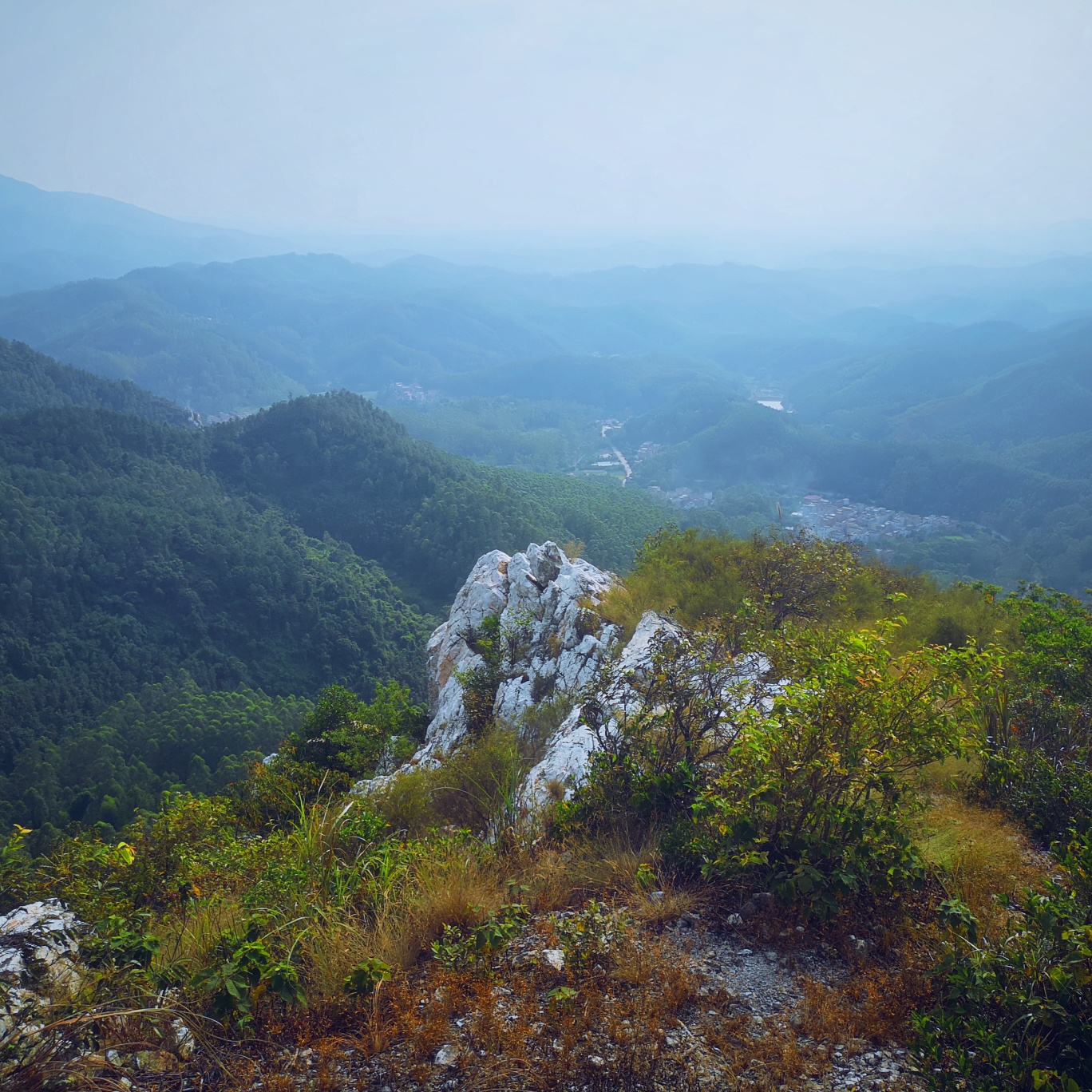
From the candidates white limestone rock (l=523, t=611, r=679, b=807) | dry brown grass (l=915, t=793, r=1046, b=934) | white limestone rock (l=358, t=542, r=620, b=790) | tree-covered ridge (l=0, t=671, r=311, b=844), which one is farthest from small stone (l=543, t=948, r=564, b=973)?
tree-covered ridge (l=0, t=671, r=311, b=844)

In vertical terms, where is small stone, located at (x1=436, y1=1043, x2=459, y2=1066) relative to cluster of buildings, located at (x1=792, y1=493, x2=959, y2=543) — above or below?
above

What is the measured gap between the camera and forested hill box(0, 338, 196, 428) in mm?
102000

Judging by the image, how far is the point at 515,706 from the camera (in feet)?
38.2

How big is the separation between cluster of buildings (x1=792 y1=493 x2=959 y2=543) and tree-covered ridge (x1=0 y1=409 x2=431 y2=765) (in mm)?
53189

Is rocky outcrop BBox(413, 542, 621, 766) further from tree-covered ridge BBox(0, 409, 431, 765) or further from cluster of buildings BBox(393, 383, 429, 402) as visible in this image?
cluster of buildings BBox(393, 383, 429, 402)

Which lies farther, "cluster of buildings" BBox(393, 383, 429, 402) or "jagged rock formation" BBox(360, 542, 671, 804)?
"cluster of buildings" BBox(393, 383, 429, 402)

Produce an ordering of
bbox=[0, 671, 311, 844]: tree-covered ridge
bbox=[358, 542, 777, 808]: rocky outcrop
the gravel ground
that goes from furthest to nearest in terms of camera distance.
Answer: bbox=[0, 671, 311, 844]: tree-covered ridge, bbox=[358, 542, 777, 808]: rocky outcrop, the gravel ground

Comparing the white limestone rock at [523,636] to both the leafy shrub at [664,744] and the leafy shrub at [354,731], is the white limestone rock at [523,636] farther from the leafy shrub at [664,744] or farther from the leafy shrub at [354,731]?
the leafy shrub at [664,744]

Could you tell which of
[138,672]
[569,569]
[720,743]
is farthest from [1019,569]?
[138,672]

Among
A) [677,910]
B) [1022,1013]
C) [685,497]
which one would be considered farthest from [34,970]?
[685,497]

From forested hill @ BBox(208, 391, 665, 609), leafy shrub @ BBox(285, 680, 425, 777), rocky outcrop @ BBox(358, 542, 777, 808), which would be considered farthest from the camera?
forested hill @ BBox(208, 391, 665, 609)

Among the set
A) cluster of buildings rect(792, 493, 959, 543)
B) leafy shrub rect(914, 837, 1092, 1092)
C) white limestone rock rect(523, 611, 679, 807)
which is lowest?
cluster of buildings rect(792, 493, 959, 543)

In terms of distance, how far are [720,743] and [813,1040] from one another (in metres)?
2.43

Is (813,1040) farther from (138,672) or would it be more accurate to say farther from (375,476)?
(375,476)
